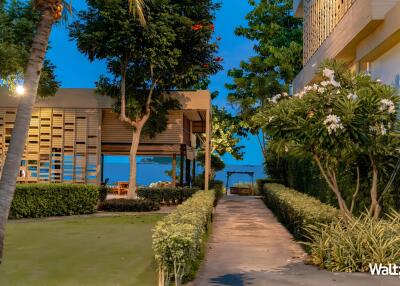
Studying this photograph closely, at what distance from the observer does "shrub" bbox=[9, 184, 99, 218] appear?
17.5m

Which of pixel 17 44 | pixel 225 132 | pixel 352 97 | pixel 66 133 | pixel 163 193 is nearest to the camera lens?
pixel 352 97

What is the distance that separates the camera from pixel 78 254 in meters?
10.4

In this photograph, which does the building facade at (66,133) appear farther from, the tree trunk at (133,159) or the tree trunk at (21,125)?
the tree trunk at (21,125)

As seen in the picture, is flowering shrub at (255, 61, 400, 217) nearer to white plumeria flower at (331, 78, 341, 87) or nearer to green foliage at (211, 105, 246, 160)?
white plumeria flower at (331, 78, 341, 87)

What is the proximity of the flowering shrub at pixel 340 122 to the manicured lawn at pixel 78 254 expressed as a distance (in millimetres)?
3243

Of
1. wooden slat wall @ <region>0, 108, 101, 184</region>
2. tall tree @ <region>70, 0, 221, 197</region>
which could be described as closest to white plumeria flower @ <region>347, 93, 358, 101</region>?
tall tree @ <region>70, 0, 221, 197</region>

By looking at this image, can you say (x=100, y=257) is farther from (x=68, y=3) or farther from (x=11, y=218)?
(x=11, y=218)

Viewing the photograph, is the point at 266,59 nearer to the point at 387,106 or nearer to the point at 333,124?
the point at 387,106

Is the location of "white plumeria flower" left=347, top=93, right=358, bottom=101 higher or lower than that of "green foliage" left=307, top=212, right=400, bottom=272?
higher

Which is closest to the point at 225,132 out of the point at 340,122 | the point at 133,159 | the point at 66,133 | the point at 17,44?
the point at 66,133

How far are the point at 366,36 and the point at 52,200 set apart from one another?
1105 centimetres

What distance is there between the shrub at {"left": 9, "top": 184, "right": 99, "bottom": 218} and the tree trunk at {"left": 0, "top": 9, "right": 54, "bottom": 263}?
27.6 feet

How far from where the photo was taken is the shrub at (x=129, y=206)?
20031mm

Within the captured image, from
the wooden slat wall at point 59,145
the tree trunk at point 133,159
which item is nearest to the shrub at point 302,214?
the tree trunk at point 133,159
